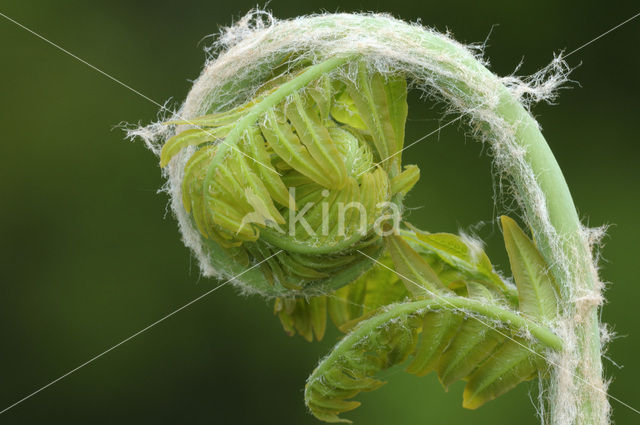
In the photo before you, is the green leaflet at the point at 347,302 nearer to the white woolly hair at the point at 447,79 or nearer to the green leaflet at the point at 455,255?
the green leaflet at the point at 455,255

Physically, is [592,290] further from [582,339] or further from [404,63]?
[404,63]

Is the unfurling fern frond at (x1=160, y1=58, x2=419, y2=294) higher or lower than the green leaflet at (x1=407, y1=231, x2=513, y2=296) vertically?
higher

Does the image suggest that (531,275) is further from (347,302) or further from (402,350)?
(347,302)

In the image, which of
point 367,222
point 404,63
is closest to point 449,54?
point 404,63

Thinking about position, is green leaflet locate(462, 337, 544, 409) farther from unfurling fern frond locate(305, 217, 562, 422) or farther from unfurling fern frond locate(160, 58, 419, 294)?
unfurling fern frond locate(160, 58, 419, 294)

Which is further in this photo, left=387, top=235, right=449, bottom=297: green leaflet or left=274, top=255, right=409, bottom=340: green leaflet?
left=274, top=255, right=409, bottom=340: green leaflet

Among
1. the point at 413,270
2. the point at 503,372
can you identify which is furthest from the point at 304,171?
the point at 503,372

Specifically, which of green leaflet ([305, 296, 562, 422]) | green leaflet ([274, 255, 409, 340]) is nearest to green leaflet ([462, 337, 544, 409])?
green leaflet ([305, 296, 562, 422])

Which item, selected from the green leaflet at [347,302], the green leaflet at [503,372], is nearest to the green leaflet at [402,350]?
the green leaflet at [503,372]
